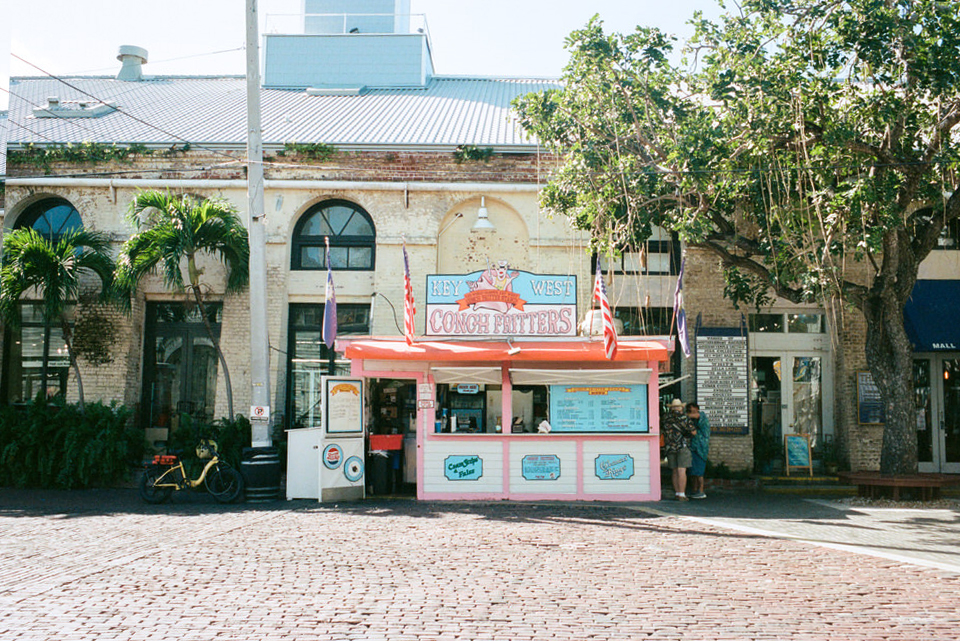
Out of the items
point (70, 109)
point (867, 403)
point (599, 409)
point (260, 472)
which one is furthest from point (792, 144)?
point (70, 109)

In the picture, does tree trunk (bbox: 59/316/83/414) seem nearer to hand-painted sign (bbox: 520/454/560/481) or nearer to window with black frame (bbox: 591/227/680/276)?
hand-painted sign (bbox: 520/454/560/481)

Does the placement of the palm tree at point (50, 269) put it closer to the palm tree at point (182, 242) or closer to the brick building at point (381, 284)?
the palm tree at point (182, 242)

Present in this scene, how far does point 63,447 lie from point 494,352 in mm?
8637

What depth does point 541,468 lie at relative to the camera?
14141mm

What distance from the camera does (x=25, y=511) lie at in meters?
13.0

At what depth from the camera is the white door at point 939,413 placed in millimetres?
17547

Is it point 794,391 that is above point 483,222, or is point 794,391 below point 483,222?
below

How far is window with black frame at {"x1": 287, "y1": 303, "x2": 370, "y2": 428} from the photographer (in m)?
17.7

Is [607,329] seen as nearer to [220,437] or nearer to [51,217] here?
[220,437]

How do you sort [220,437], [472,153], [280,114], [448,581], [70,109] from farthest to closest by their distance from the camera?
[70,109] < [280,114] < [472,153] < [220,437] < [448,581]

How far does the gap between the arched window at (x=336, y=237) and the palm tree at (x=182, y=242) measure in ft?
4.92

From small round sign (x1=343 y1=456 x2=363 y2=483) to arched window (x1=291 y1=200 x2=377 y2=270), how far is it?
16.7ft

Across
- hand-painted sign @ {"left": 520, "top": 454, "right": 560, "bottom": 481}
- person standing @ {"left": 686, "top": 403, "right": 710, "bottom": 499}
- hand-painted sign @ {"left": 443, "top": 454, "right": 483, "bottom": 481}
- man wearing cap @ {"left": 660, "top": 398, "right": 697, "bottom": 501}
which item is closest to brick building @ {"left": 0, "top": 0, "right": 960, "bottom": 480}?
person standing @ {"left": 686, "top": 403, "right": 710, "bottom": 499}

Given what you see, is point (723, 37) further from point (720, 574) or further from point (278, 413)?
point (278, 413)
